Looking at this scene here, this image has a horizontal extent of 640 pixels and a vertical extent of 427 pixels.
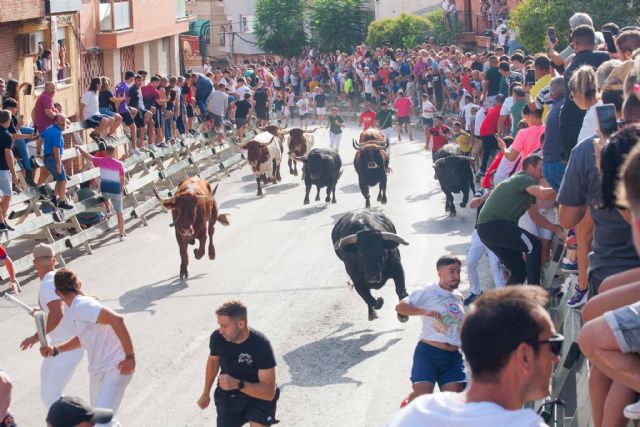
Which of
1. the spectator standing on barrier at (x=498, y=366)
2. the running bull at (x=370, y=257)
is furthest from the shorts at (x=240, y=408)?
the running bull at (x=370, y=257)

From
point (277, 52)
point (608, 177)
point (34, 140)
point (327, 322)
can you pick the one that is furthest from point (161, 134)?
point (277, 52)

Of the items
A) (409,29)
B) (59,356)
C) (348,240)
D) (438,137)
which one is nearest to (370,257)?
(348,240)

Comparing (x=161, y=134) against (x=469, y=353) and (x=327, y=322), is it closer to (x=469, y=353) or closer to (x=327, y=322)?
(x=327, y=322)

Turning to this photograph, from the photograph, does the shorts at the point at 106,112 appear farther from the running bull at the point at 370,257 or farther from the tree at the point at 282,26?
the tree at the point at 282,26

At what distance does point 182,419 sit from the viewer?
11.0m

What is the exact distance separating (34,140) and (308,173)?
6.08 m

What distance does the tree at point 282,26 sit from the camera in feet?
216

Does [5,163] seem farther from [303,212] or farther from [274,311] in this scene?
[303,212]

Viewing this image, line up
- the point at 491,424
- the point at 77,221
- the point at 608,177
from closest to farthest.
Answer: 1. the point at 491,424
2. the point at 608,177
3. the point at 77,221

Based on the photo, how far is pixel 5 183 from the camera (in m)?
17.8

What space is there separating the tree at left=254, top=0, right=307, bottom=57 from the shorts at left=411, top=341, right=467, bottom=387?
188ft

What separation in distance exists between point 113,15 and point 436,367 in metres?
27.6

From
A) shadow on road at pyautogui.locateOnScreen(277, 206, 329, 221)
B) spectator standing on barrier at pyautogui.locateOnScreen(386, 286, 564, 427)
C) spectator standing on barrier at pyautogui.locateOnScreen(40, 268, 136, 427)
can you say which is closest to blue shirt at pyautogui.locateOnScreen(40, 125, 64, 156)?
shadow on road at pyautogui.locateOnScreen(277, 206, 329, 221)

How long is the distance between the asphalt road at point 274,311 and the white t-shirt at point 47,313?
1.51 m
